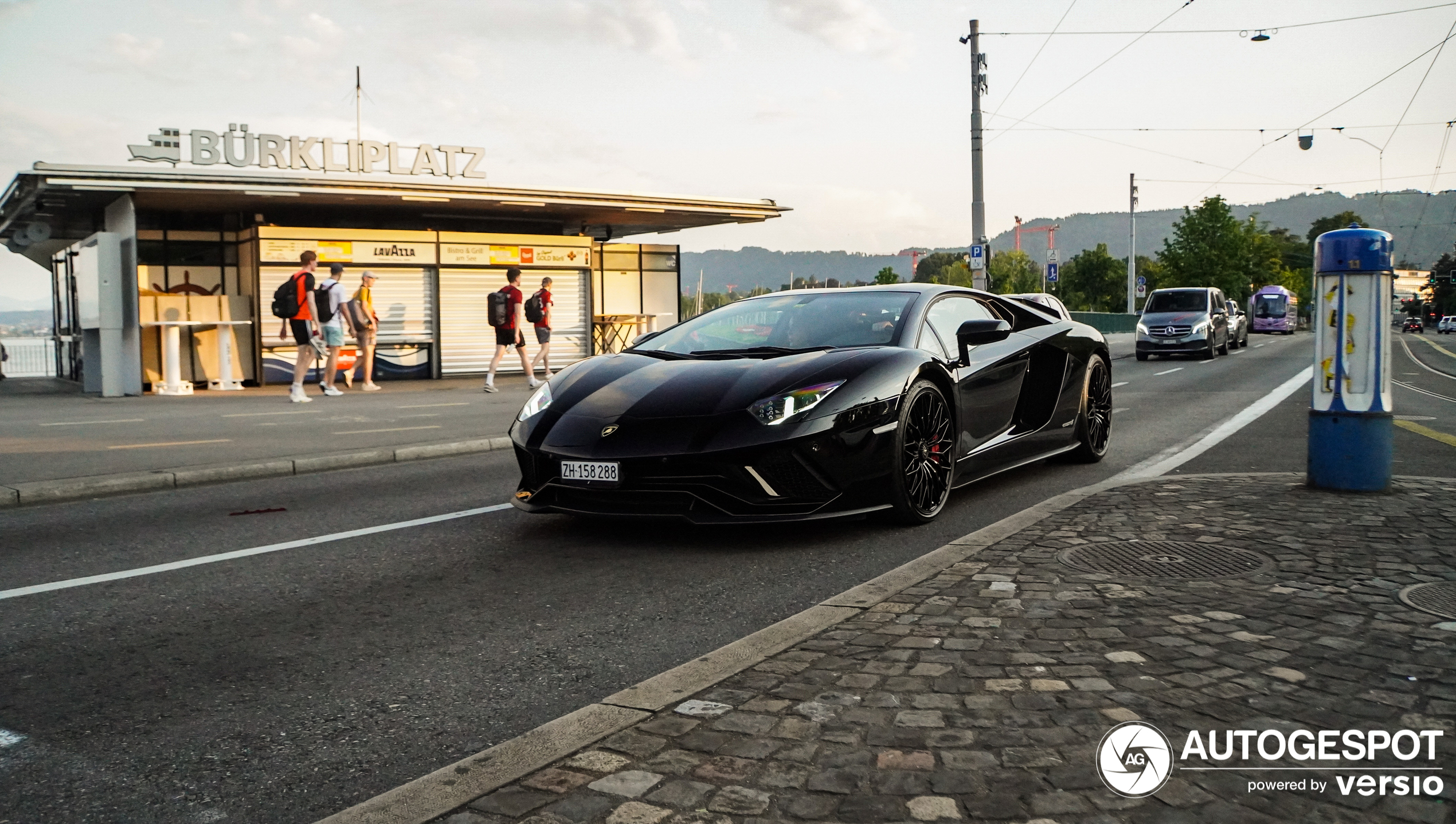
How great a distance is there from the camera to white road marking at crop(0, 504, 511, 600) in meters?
4.88

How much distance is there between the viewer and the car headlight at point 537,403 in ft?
19.5

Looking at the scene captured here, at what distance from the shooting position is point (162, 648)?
155 inches

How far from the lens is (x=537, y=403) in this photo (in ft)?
19.8

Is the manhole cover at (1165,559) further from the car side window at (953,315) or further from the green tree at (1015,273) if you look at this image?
the green tree at (1015,273)

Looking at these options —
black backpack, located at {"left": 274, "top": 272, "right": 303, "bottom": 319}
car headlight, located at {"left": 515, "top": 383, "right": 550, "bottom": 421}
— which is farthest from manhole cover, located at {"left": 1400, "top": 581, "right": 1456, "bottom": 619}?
black backpack, located at {"left": 274, "top": 272, "right": 303, "bottom": 319}

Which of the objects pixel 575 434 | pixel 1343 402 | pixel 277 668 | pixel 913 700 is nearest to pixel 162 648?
pixel 277 668

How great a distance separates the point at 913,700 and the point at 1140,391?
14.7 m

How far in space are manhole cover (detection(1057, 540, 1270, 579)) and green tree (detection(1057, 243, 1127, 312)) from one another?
13893 cm

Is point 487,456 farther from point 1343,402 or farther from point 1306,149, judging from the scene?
point 1306,149

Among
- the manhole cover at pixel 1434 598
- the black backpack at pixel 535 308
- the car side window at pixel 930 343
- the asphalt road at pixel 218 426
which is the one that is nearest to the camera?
the manhole cover at pixel 1434 598

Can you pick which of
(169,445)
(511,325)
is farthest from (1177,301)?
(169,445)

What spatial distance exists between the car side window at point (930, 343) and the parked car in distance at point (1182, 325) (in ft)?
76.8

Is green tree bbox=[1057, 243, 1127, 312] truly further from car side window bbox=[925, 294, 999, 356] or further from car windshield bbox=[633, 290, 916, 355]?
car windshield bbox=[633, 290, 916, 355]

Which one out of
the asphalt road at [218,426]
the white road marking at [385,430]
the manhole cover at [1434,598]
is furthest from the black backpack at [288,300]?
the manhole cover at [1434,598]
